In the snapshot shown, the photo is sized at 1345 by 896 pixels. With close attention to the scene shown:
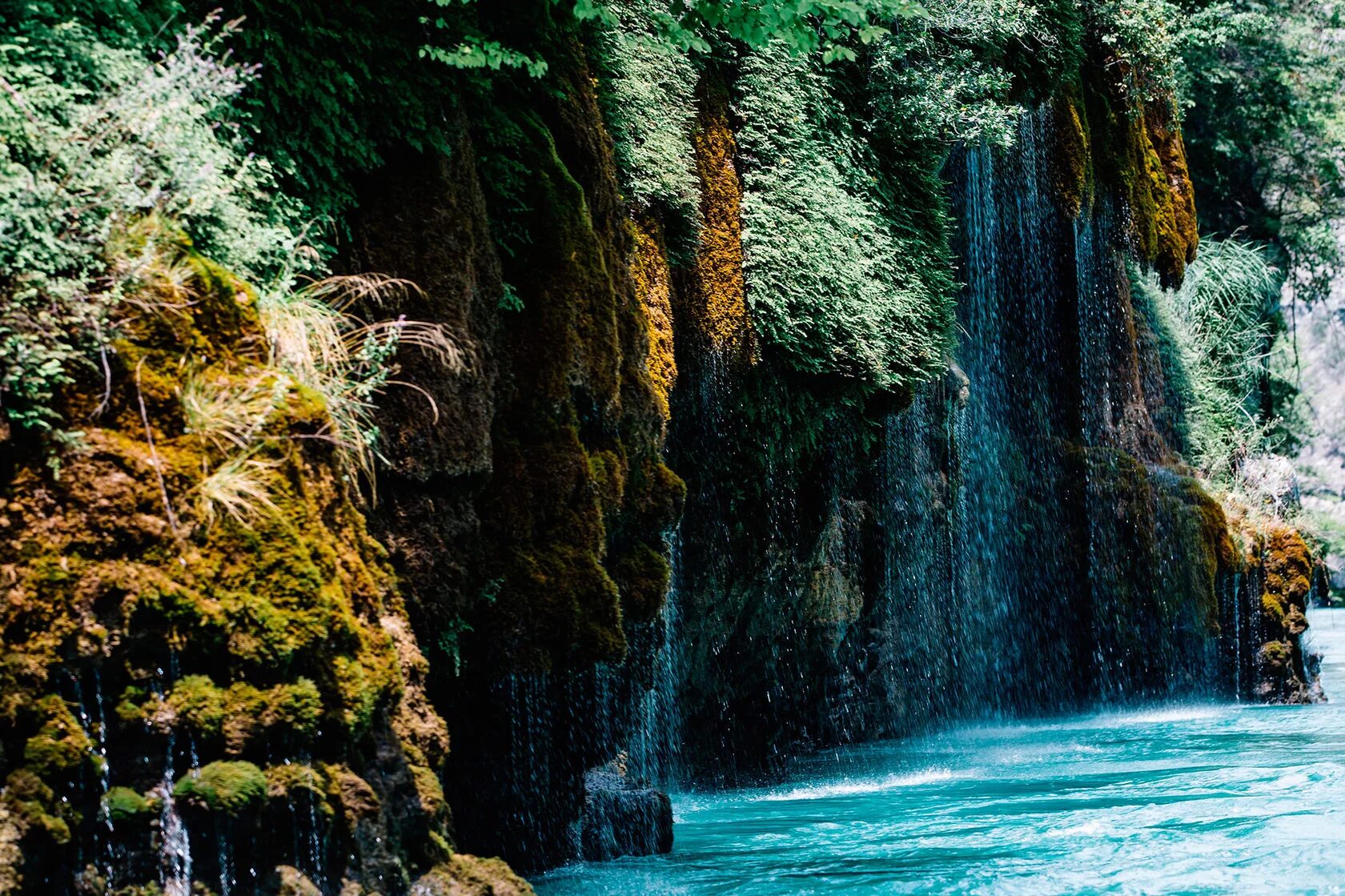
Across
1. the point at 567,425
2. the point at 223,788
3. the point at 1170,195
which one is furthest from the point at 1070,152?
the point at 223,788

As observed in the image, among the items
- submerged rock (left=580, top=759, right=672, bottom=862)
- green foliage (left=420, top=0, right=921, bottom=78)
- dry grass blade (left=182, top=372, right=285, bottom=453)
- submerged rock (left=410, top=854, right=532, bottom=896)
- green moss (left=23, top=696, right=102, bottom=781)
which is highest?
green foliage (left=420, top=0, right=921, bottom=78)

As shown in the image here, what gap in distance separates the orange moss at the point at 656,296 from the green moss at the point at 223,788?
5691 mm

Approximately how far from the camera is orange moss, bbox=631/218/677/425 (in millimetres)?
9992

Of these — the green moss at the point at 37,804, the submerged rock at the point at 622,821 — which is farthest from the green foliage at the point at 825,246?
the green moss at the point at 37,804

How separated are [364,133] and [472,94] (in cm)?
107

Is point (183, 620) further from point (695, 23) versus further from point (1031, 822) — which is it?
point (1031, 822)

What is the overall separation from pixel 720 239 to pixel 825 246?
1084 mm

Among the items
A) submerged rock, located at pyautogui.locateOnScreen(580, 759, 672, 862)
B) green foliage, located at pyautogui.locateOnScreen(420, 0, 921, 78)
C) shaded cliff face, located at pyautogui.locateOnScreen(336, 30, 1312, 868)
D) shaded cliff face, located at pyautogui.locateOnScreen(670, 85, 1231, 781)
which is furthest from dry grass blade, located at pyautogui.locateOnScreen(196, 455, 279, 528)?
shaded cliff face, located at pyautogui.locateOnScreen(670, 85, 1231, 781)

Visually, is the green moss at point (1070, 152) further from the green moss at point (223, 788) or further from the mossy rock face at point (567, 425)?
the green moss at point (223, 788)

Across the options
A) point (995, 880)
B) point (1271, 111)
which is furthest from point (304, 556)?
point (1271, 111)

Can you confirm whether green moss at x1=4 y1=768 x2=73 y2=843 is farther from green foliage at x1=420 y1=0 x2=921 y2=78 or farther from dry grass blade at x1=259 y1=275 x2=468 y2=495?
green foliage at x1=420 y1=0 x2=921 y2=78

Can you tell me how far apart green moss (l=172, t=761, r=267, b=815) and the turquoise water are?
11.8 ft

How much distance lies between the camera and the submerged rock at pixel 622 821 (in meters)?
8.76

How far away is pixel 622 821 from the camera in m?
9.04
